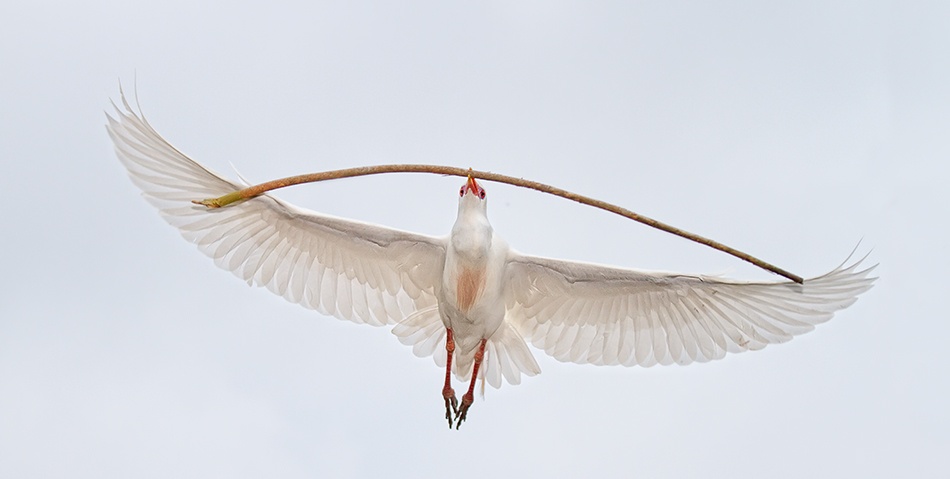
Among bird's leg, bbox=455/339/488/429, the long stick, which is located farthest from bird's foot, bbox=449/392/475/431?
the long stick

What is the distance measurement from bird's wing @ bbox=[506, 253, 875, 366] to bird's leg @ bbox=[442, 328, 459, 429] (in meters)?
0.85

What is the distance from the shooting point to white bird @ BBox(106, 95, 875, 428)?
14.7 meters

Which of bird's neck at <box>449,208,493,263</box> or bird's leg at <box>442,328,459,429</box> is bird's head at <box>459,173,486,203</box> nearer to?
bird's neck at <box>449,208,493,263</box>

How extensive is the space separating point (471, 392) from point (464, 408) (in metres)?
0.24

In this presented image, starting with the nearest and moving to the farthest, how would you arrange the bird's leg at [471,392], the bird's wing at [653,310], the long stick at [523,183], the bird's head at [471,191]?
the long stick at [523,183]
the bird's wing at [653,310]
the bird's head at [471,191]
the bird's leg at [471,392]

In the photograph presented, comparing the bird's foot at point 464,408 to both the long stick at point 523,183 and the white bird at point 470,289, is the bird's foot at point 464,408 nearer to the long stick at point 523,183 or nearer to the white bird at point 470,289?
the white bird at point 470,289

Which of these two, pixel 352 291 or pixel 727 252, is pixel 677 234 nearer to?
pixel 727 252

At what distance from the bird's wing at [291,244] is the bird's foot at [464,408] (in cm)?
126

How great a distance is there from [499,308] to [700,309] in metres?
2.35

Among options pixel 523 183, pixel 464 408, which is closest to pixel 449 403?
pixel 464 408

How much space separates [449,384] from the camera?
1554 centimetres

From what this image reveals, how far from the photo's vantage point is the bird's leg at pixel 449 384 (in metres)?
15.4

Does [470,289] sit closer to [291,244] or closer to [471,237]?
[471,237]

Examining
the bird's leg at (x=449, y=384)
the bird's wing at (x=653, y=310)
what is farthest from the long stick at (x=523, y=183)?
the bird's leg at (x=449, y=384)
